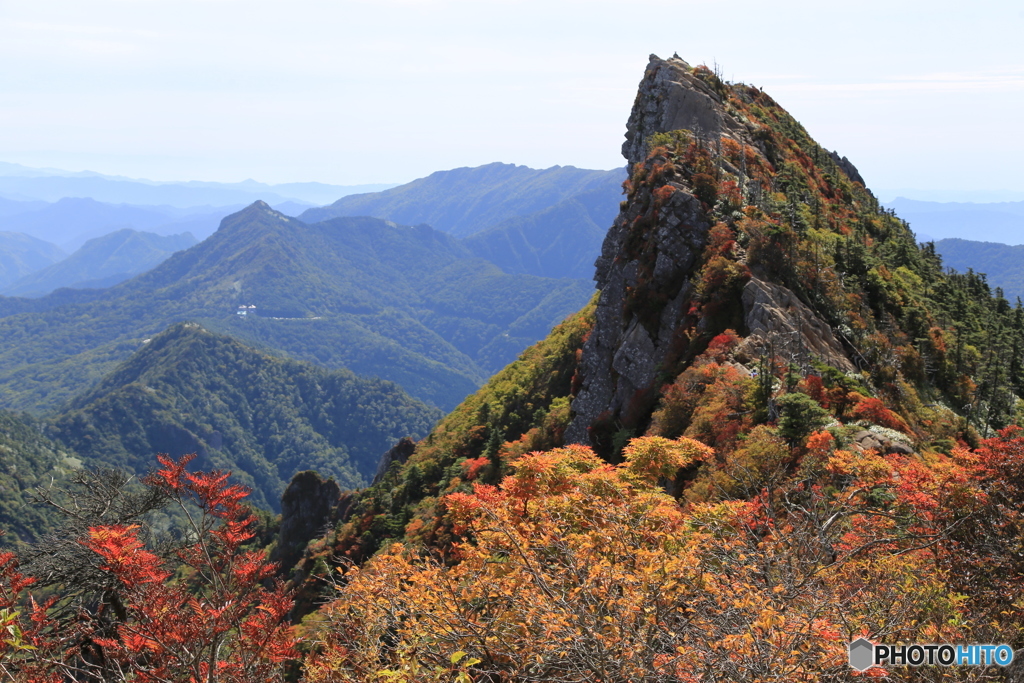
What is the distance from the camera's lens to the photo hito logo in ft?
28.4

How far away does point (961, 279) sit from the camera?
56812mm

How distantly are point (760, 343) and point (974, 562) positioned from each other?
65.9 feet

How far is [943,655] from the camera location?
8.93 m

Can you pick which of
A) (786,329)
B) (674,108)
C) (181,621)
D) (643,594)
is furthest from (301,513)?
(643,594)

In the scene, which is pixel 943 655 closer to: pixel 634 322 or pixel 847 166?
pixel 634 322

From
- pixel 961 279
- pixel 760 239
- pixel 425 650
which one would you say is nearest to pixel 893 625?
pixel 425 650

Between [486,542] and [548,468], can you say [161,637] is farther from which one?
[548,468]

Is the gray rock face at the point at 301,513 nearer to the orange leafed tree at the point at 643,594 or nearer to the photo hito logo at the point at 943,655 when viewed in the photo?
the orange leafed tree at the point at 643,594

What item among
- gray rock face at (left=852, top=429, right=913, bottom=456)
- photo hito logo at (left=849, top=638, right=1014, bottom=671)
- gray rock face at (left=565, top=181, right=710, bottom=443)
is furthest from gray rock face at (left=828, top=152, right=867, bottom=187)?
photo hito logo at (left=849, top=638, right=1014, bottom=671)

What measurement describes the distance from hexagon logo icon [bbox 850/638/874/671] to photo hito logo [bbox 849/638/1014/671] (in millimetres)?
81

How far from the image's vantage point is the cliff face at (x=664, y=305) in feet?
101

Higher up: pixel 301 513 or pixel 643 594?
pixel 643 594

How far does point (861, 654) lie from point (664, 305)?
31.6 m

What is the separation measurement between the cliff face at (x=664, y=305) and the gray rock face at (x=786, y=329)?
0.18 ft
